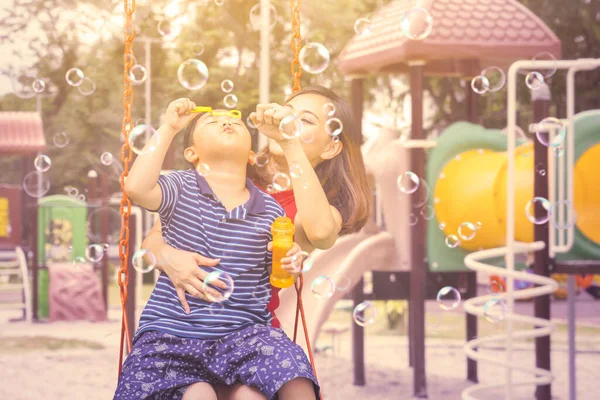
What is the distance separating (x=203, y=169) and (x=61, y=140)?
13.0 m

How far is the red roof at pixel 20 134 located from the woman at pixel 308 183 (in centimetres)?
693

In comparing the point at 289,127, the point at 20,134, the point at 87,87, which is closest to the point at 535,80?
the point at 289,127

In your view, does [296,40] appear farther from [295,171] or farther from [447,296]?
[447,296]

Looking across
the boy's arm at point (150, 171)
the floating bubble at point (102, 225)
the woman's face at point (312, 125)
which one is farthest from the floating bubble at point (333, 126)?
the floating bubble at point (102, 225)

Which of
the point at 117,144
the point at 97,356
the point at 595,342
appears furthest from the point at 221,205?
the point at 117,144

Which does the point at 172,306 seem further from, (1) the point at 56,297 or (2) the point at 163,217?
(1) the point at 56,297

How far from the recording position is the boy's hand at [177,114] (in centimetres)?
226

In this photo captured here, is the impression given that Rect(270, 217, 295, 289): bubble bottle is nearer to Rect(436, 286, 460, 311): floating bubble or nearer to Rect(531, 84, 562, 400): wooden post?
Rect(436, 286, 460, 311): floating bubble

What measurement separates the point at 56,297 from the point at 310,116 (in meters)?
6.38

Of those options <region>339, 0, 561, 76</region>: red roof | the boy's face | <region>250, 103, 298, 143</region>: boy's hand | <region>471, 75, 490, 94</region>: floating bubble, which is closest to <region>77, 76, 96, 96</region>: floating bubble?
<region>339, 0, 561, 76</region>: red roof

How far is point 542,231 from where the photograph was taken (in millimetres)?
4195

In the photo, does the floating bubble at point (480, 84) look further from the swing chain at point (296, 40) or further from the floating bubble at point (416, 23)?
the swing chain at point (296, 40)

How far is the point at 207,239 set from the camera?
2.25 metres

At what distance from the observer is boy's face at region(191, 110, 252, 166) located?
2.30 m
